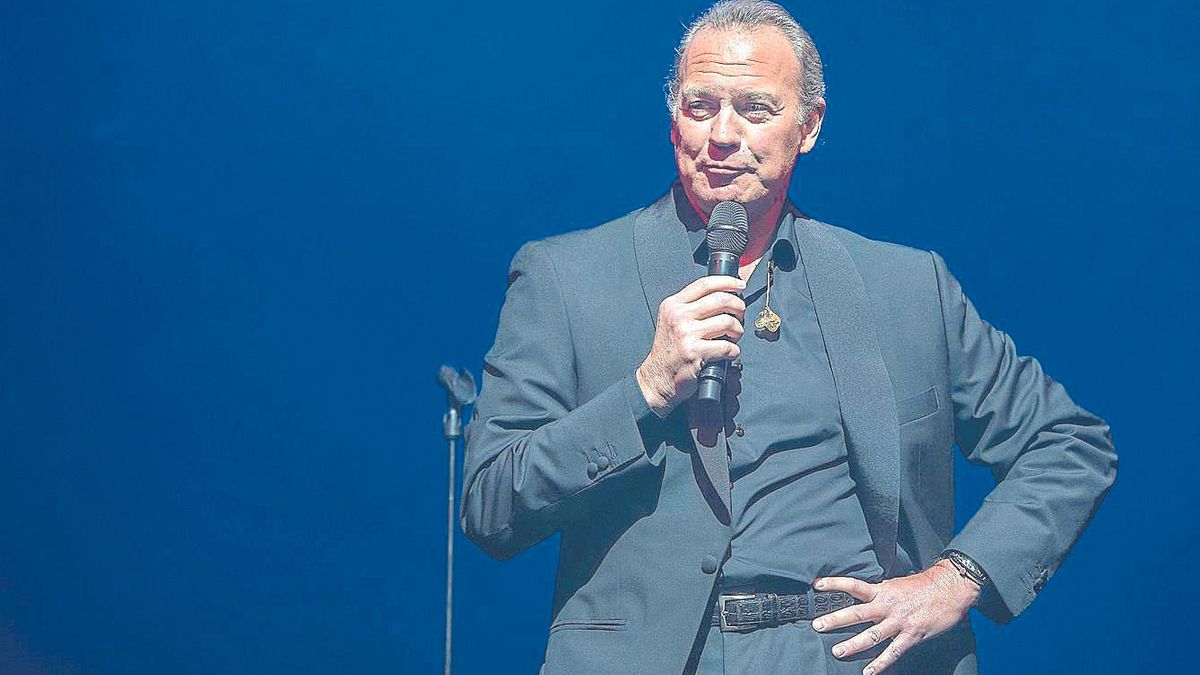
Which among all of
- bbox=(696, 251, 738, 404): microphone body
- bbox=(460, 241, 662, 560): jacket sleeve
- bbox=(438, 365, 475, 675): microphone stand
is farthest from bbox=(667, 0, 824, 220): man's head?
bbox=(438, 365, 475, 675): microphone stand

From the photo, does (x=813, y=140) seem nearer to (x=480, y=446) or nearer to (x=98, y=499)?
(x=480, y=446)

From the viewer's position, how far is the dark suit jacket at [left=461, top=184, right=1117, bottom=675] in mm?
1913

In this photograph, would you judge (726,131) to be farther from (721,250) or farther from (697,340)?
(697,340)

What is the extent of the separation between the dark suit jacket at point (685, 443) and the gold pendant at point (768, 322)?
0.06m

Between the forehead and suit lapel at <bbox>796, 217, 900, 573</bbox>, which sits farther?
the forehead

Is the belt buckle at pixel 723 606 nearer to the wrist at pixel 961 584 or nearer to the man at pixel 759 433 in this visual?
the man at pixel 759 433

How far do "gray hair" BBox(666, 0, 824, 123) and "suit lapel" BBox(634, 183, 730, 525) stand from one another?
0.49 feet

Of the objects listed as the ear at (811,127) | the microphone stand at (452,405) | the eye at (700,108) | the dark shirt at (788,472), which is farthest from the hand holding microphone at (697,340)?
the microphone stand at (452,405)

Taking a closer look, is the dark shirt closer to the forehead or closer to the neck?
the neck

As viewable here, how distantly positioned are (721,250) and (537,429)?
1.03 ft

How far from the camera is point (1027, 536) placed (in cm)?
209

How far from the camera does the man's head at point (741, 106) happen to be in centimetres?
212

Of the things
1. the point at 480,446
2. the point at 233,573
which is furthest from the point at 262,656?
the point at 480,446

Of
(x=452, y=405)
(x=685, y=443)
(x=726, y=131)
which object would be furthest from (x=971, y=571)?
(x=452, y=405)
